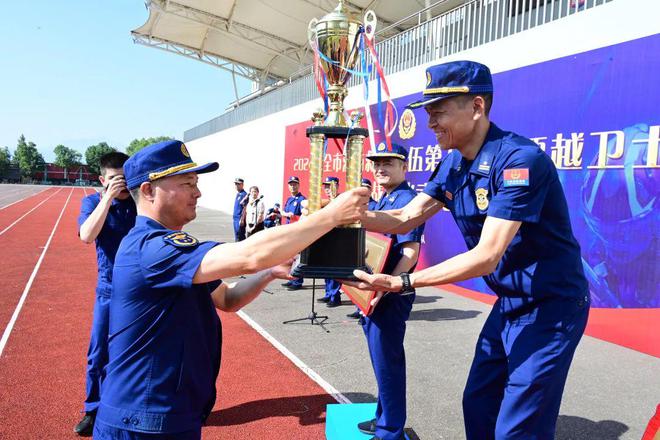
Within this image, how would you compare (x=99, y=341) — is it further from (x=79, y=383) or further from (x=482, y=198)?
(x=482, y=198)

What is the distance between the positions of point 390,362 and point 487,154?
154 cm

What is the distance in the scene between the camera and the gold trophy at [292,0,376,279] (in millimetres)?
2266

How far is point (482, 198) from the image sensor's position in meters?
2.04

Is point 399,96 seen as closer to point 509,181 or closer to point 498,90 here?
point 498,90

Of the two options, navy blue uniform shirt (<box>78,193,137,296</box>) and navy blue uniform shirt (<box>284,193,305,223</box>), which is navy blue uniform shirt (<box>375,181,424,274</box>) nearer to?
navy blue uniform shirt (<box>78,193,137,296</box>)

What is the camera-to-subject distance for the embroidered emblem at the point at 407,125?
896cm

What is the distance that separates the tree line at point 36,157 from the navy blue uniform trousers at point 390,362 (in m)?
83.2

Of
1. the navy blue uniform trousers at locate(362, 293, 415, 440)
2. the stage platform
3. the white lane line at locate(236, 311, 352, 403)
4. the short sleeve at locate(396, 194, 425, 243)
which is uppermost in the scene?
the short sleeve at locate(396, 194, 425, 243)

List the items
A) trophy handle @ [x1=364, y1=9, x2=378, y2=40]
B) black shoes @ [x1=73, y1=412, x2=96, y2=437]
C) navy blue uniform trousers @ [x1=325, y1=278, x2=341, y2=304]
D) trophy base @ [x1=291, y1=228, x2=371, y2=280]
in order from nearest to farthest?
trophy base @ [x1=291, y1=228, x2=371, y2=280] → trophy handle @ [x1=364, y1=9, x2=378, y2=40] → black shoes @ [x1=73, y1=412, x2=96, y2=437] → navy blue uniform trousers @ [x1=325, y1=278, x2=341, y2=304]

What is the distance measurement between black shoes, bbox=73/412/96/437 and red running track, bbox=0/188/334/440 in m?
0.08

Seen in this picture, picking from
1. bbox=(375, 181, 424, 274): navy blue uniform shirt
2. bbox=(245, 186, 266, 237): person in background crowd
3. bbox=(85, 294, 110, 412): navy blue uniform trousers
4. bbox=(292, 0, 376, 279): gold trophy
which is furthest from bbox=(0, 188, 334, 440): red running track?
bbox=(245, 186, 266, 237): person in background crowd

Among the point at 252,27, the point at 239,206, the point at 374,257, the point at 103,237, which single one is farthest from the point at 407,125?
the point at 252,27

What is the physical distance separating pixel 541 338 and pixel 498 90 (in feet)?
20.3

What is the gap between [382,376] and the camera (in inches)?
112
